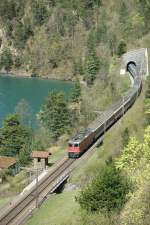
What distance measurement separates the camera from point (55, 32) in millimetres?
185875

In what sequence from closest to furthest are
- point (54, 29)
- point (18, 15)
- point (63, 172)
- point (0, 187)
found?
point (63, 172) → point (0, 187) → point (54, 29) → point (18, 15)

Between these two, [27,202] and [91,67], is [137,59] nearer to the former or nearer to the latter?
[91,67]

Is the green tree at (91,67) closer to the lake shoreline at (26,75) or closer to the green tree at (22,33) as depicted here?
the lake shoreline at (26,75)

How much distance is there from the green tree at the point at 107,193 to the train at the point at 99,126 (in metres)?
18.9

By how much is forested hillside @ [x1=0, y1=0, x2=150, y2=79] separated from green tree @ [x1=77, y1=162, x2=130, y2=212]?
397 ft

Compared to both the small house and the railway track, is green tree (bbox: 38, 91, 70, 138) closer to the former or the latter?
the small house

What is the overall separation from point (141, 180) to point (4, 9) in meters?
179

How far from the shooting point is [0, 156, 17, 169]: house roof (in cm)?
6076

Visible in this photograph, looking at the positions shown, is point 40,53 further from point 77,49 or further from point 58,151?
point 58,151

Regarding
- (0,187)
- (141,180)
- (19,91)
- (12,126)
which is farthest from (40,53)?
(141,180)

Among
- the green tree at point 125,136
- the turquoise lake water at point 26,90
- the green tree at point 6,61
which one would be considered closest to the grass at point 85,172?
the green tree at point 125,136

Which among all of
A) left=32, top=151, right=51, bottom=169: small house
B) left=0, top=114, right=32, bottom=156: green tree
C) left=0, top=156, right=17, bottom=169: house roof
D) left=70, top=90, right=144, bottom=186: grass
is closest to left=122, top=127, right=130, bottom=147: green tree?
left=70, top=90, right=144, bottom=186: grass

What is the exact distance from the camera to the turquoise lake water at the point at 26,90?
114812 mm

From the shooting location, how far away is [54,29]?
18662 centimetres
